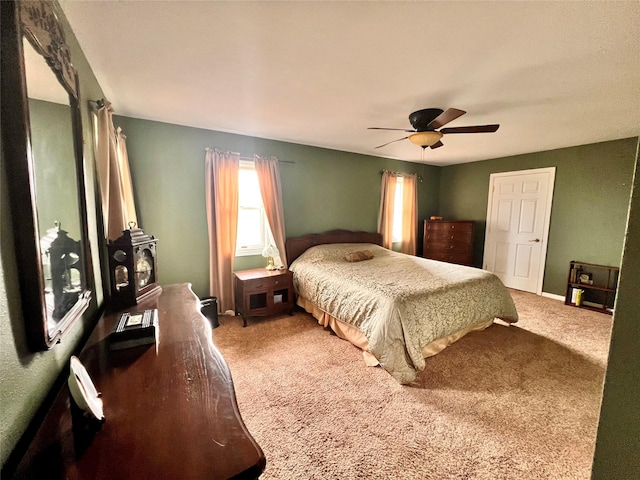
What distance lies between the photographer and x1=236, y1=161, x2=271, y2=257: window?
3.52 metres

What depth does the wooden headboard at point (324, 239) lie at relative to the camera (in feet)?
12.3

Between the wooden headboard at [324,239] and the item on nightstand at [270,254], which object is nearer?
the item on nightstand at [270,254]

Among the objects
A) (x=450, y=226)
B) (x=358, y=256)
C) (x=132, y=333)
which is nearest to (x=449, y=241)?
(x=450, y=226)

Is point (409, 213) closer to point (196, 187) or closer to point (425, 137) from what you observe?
point (425, 137)

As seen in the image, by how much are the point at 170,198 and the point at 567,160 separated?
17.9 ft

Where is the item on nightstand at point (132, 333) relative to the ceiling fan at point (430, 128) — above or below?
below

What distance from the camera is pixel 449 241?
4855 millimetres

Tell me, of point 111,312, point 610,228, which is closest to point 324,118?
point 111,312

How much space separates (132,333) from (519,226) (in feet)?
17.6

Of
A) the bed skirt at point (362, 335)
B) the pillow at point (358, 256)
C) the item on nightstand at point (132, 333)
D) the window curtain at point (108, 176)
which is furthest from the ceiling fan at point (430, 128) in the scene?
the item on nightstand at point (132, 333)

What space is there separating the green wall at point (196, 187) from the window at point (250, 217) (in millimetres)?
155

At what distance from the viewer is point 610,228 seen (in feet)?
11.6

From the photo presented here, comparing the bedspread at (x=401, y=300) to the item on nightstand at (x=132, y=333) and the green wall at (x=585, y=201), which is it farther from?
the green wall at (x=585, y=201)

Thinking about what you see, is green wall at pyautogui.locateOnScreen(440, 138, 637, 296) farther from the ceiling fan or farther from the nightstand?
the nightstand
